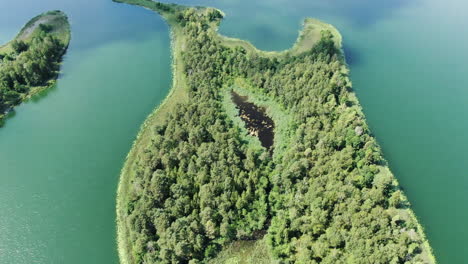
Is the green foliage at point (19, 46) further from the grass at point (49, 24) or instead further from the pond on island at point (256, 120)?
the pond on island at point (256, 120)

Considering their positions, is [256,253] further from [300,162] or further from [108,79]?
[108,79]

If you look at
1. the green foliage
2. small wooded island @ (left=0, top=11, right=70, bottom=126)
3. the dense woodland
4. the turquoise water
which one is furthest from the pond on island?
the green foliage

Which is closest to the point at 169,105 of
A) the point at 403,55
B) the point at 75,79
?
the point at 75,79

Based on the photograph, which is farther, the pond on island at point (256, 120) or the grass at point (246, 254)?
the pond on island at point (256, 120)

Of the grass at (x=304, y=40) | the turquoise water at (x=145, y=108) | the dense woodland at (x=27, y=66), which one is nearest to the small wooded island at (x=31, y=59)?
the dense woodland at (x=27, y=66)

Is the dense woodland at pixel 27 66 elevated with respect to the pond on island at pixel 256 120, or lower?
lower

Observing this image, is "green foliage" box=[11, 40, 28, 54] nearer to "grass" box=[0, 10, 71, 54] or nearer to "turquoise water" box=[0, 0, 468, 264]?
"grass" box=[0, 10, 71, 54]
